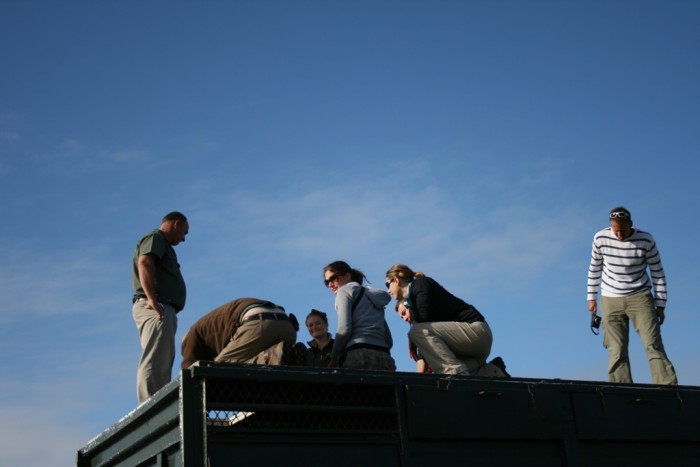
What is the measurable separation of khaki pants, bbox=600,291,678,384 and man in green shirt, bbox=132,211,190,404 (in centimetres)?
396

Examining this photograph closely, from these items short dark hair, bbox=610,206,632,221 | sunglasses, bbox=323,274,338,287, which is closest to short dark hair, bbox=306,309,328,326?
sunglasses, bbox=323,274,338,287

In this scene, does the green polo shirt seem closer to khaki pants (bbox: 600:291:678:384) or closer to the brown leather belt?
the brown leather belt

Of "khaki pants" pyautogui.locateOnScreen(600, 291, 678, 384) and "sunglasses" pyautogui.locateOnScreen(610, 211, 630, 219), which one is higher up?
"sunglasses" pyautogui.locateOnScreen(610, 211, 630, 219)

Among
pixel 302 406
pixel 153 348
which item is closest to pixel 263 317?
pixel 153 348

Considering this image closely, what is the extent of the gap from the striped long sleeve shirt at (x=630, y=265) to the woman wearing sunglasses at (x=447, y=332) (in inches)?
84.5

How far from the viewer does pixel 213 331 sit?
276 inches

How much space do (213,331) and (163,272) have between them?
74cm

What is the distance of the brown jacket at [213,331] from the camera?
696 cm

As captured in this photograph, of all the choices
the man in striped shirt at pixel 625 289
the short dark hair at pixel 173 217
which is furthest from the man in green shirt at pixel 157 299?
the man in striped shirt at pixel 625 289

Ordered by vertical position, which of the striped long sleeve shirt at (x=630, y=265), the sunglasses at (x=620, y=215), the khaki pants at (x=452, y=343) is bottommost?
the khaki pants at (x=452, y=343)

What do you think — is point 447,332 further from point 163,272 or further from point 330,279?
point 163,272

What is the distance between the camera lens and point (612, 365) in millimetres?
8539

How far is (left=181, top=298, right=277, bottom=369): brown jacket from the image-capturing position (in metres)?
6.96

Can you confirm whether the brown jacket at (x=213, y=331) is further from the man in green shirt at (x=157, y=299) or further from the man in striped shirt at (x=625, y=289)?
the man in striped shirt at (x=625, y=289)
